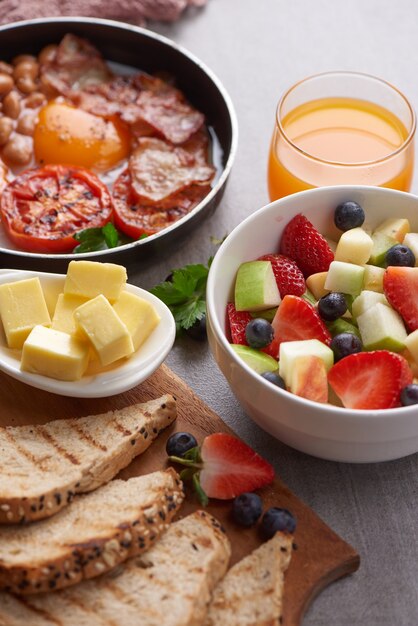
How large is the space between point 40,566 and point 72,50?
2.15m

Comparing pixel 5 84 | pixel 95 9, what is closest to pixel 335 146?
pixel 5 84

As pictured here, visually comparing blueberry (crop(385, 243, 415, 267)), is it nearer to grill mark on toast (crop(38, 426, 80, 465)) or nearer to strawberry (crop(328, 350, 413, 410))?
strawberry (crop(328, 350, 413, 410))

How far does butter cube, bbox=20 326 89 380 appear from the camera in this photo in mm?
2146

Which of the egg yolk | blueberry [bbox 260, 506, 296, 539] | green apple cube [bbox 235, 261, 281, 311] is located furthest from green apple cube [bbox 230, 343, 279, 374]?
the egg yolk

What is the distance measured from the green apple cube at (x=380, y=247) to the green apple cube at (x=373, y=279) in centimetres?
6

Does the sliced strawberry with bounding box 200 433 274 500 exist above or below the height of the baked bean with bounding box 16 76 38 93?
below

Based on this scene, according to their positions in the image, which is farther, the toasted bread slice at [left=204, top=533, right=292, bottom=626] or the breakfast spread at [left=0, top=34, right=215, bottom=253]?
the breakfast spread at [left=0, top=34, right=215, bottom=253]

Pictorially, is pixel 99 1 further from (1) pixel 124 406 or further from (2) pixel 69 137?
(1) pixel 124 406

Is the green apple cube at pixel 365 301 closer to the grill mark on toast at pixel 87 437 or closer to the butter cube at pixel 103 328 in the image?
the butter cube at pixel 103 328

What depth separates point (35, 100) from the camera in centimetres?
320

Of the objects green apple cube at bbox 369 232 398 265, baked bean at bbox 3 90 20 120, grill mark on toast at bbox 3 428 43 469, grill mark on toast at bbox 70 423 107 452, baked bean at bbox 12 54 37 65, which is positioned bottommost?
grill mark on toast at bbox 3 428 43 469

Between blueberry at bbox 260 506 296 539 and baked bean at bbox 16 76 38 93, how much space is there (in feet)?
6.55

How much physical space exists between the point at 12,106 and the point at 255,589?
6.77 ft

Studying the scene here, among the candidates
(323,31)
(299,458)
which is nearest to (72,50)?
(323,31)
